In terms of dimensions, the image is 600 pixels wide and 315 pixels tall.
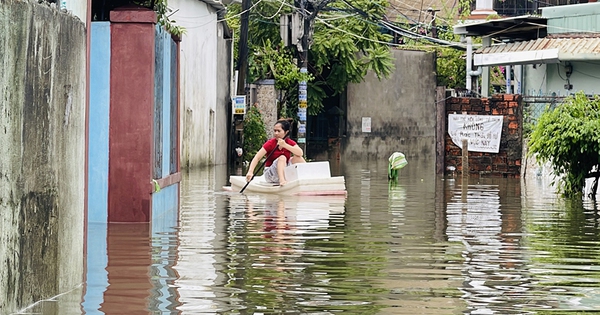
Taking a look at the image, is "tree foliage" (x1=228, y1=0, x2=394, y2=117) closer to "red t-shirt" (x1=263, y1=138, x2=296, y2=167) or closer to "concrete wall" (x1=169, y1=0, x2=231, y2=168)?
"concrete wall" (x1=169, y1=0, x2=231, y2=168)

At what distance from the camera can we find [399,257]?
1142cm

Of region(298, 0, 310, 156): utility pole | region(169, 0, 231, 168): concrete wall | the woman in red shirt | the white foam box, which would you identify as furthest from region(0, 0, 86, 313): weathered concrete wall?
region(298, 0, 310, 156): utility pole

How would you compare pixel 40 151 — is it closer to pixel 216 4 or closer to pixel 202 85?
pixel 202 85

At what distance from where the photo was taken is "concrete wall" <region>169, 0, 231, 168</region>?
29984 mm

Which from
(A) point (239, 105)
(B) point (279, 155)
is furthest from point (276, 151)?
(A) point (239, 105)

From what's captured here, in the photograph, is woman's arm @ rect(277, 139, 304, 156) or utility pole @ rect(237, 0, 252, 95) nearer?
woman's arm @ rect(277, 139, 304, 156)

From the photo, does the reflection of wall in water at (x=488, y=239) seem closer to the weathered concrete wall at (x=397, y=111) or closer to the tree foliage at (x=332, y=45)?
the tree foliage at (x=332, y=45)

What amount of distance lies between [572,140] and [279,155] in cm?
475

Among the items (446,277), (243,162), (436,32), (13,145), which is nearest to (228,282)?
(446,277)

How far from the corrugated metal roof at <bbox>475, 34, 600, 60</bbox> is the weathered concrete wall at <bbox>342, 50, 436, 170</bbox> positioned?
41.8 feet

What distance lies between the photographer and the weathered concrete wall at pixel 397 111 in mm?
44719

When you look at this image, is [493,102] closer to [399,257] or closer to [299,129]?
[299,129]

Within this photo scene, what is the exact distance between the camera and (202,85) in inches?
1266

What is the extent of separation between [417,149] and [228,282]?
1453 inches
